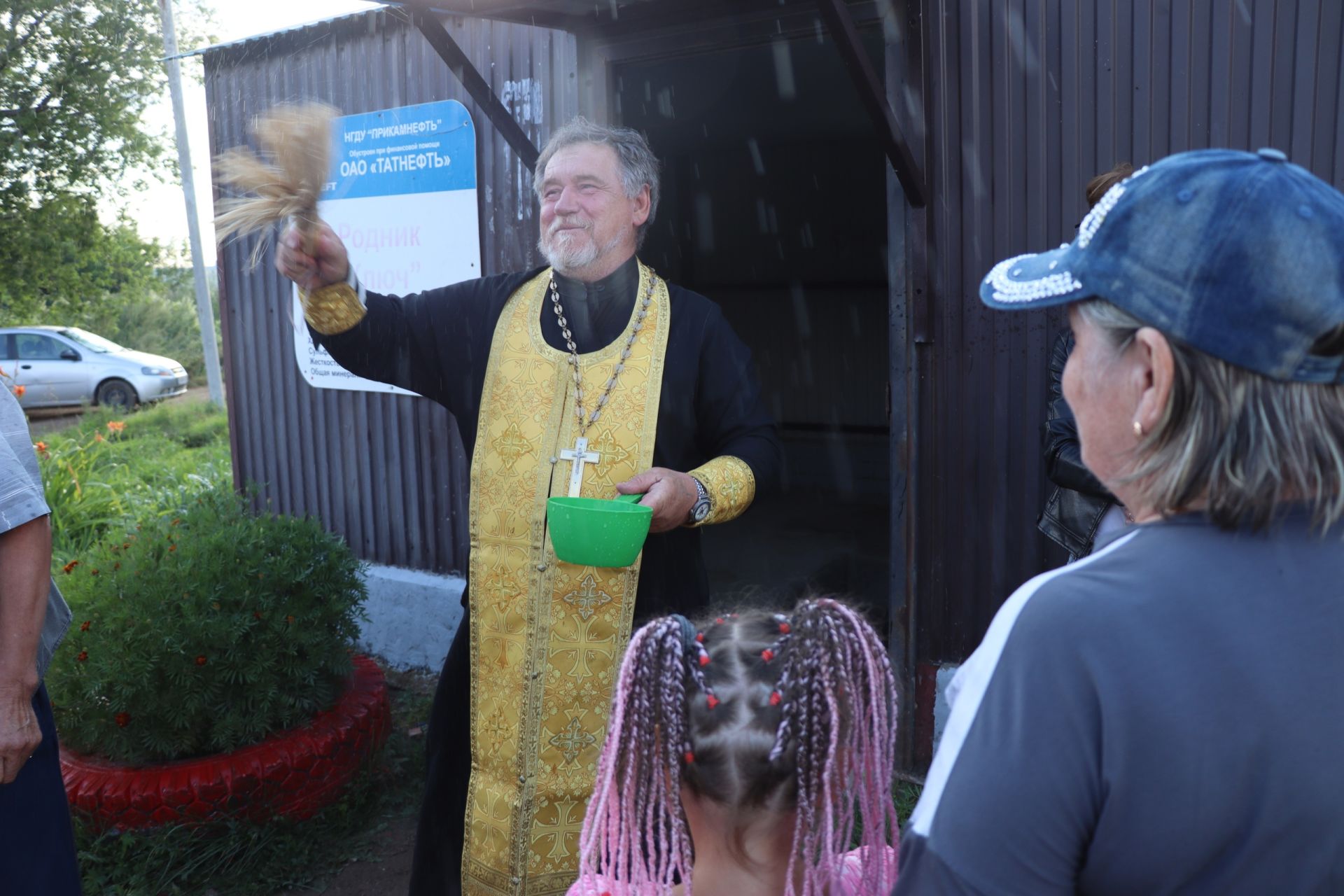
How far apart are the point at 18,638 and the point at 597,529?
122 centimetres

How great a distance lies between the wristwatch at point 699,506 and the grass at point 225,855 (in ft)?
6.73

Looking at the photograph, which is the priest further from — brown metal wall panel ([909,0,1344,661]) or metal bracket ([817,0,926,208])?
brown metal wall panel ([909,0,1344,661])

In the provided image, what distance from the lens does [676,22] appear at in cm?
388

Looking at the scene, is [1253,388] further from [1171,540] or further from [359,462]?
[359,462]

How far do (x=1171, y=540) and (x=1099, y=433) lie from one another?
13 centimetres

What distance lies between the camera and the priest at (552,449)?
2428 millimetres

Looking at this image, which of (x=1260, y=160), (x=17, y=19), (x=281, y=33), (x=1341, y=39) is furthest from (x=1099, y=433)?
(x=17, y=19)

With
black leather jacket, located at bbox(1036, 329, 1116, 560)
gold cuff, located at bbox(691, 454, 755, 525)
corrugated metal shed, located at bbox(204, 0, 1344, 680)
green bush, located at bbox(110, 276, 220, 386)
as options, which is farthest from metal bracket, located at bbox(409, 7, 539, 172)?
green bush, located at bbox(110, 276, 220, 386)

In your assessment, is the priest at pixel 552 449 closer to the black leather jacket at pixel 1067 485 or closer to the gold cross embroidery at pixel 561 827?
the gold cross embroidery at pixel 561 827

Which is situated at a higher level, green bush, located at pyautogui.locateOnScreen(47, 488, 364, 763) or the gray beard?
the gray beard

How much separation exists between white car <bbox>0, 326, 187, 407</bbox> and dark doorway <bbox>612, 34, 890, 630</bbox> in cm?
1314

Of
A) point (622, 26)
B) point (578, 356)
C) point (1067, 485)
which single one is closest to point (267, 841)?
point (578, 356)

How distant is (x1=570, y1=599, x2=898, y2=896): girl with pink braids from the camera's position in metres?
1.28

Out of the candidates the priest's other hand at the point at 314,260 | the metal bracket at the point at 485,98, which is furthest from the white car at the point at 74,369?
the priest's other hand at the point at 314,260
